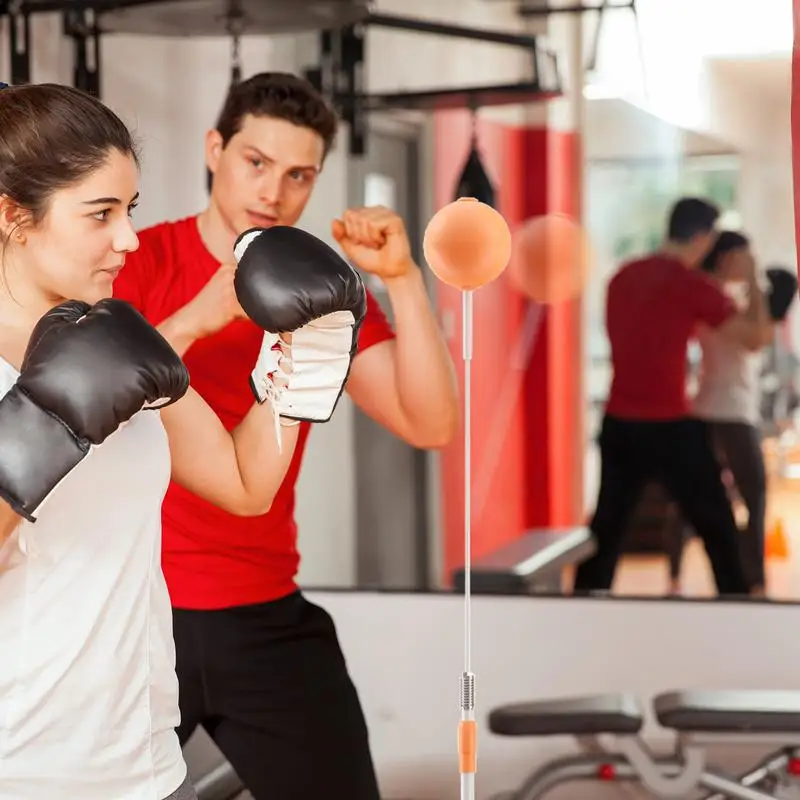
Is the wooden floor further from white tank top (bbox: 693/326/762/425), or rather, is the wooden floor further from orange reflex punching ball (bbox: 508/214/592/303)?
orange reflex punching ball (bbox: 508/214/592/303)

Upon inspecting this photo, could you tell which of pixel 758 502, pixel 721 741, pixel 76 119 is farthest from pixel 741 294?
pixel 76 119

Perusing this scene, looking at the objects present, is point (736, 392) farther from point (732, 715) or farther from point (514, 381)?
point (732, 715)

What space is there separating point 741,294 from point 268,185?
77.7 inches

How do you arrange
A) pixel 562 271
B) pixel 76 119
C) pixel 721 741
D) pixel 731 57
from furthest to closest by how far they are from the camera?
pixel 562 271
pixel 731 57
pixel 721 741
pixel 76 119

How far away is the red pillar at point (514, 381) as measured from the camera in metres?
3.95

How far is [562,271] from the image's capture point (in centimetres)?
395

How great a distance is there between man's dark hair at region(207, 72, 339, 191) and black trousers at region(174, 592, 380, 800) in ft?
2.61

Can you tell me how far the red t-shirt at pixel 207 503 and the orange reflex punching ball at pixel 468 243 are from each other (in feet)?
1.77

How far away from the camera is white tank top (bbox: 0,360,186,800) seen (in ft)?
4.53

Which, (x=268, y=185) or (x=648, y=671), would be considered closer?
(x=268, y=185)

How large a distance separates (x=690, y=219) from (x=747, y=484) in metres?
0.77

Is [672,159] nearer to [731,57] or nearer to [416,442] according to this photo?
[731,57]

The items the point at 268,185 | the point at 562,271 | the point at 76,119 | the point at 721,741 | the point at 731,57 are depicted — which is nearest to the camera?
the point at 76,119

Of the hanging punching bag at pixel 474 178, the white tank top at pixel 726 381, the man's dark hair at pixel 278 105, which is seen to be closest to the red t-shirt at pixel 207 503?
the man's dark hair at pixel 278 105
